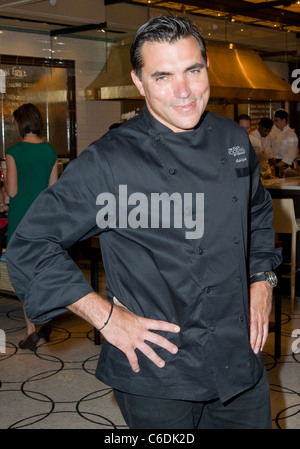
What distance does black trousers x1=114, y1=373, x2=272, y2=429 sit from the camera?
4.48 ft

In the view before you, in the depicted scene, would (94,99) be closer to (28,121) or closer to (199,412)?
(28,121)

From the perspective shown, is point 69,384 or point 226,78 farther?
point 226,78

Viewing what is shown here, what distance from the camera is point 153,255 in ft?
4.44

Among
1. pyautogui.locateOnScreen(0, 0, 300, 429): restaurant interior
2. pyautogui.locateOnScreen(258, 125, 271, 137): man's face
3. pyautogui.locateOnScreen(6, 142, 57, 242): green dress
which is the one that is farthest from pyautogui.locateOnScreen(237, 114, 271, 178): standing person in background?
pyautogui.locateOnScreen(6, 142, 57, 242): green dress

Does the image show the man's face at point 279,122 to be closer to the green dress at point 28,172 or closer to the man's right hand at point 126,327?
the green dress at point 28,172

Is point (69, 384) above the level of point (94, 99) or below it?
below

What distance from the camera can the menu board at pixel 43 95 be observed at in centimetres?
888

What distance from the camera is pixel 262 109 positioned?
12.0 m

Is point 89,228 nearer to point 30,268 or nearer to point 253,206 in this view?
point 30,268

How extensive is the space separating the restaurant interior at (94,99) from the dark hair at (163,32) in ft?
6.88

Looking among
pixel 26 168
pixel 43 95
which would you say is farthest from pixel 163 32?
pixel 43 95

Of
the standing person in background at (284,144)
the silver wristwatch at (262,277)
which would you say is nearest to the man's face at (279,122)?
the standing person in background at (284,144)

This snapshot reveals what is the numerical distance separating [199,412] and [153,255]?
0.40 m

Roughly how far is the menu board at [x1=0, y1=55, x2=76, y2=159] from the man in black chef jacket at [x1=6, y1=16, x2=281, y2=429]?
7.80m
